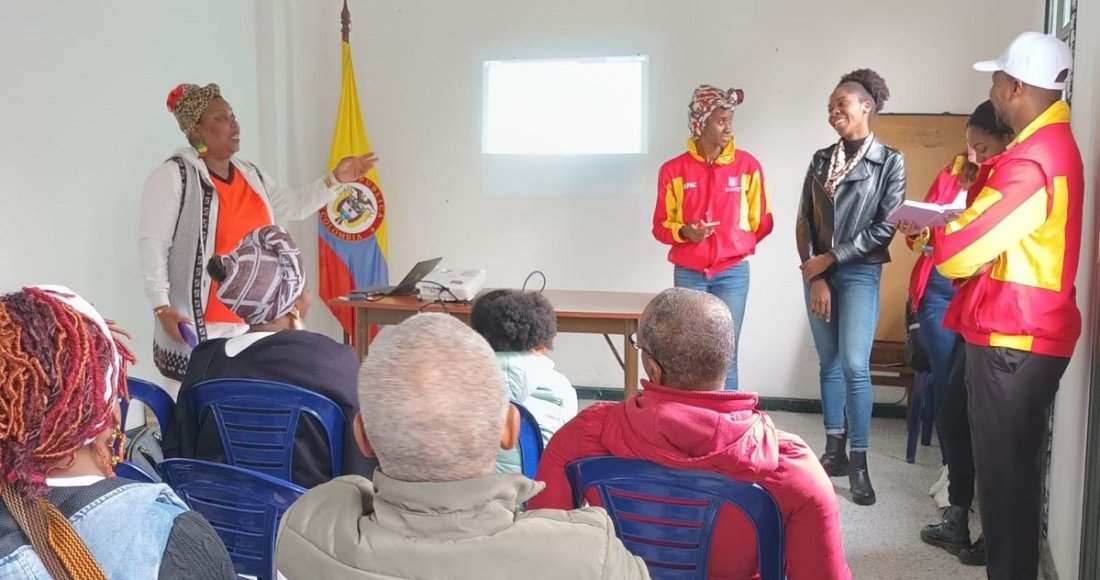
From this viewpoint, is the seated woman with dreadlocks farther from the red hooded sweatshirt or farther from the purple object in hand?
the purple object in hand

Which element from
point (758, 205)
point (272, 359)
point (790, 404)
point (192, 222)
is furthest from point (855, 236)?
point (192, 222)

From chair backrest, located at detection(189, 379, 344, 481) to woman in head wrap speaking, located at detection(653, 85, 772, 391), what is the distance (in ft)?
7.77

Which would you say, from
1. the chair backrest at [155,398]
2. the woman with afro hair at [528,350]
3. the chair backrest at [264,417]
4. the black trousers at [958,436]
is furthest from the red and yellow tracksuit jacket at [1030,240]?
the chair backrest at [155,398]

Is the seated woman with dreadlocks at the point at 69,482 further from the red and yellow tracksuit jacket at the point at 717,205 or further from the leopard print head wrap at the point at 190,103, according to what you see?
the red and yellow tracksuit jacket at the point at 717,205

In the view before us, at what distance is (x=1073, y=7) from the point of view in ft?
8.74

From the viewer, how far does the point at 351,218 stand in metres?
5.12

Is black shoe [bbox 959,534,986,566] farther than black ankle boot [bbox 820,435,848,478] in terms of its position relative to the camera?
No

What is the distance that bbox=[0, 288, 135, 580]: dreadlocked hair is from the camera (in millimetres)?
876

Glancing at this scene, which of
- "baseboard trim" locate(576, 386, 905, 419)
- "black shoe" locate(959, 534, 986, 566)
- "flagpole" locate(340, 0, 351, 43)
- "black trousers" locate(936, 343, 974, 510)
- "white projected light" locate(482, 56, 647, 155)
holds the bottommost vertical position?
"baseboard trim" locate(576, 386, 905, 419)

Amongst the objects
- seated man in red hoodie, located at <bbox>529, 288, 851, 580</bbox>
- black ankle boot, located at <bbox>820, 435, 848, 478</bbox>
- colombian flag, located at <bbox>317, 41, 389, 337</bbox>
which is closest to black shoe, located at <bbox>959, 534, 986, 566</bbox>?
black ankle boot, located at <bbox>820, 435, 848, 478</bbox>

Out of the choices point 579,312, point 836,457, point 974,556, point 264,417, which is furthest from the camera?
point 579,312

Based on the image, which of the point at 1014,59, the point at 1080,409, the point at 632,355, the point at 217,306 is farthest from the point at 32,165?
the point at 1080,409

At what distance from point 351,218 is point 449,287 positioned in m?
1.63

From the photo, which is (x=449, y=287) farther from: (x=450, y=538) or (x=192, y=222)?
A: (x=450, y=538)
